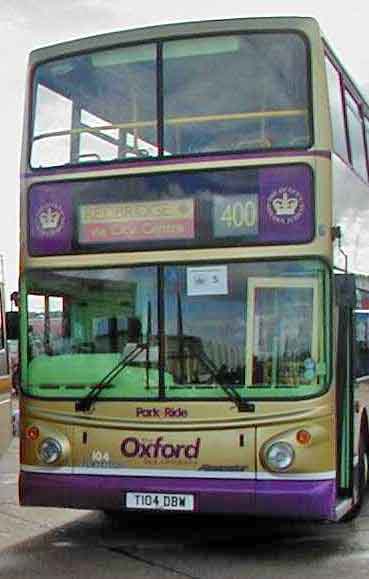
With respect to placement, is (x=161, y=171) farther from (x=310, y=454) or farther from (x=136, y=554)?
(x=136, y=554)

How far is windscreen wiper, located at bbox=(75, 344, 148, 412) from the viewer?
27.9ft

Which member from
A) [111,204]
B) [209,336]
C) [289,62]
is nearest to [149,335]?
[209,336]


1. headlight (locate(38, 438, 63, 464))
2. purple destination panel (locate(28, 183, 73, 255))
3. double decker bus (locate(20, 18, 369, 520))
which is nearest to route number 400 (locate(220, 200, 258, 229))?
double decker bus (locate(20, 18, 369, 520))

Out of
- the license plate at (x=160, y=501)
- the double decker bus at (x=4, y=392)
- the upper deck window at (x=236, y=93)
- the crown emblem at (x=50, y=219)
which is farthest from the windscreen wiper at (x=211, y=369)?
the double decker bus at (x=4, y=392)

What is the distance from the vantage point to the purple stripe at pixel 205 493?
26.3 ft

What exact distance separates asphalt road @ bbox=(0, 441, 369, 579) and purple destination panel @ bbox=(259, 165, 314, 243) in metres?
2.57

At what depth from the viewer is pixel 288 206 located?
8.30 meters

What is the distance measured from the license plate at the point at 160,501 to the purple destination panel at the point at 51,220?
212cm

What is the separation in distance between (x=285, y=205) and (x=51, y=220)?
79.6 inches

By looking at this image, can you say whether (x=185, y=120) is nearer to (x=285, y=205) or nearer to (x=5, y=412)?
(x=285, y=205)

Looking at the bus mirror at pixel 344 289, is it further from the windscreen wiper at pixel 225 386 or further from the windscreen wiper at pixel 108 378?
the windscreen wiper at pixel 108 378

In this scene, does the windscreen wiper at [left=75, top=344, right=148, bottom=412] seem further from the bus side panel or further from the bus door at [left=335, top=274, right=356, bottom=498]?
the bus side panel

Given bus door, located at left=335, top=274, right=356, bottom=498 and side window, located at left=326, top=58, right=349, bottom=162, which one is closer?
bus door, located at left=335, top=274, right=356, bottom=498

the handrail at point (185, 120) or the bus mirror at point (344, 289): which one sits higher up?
the handrail at point (185, 120)
